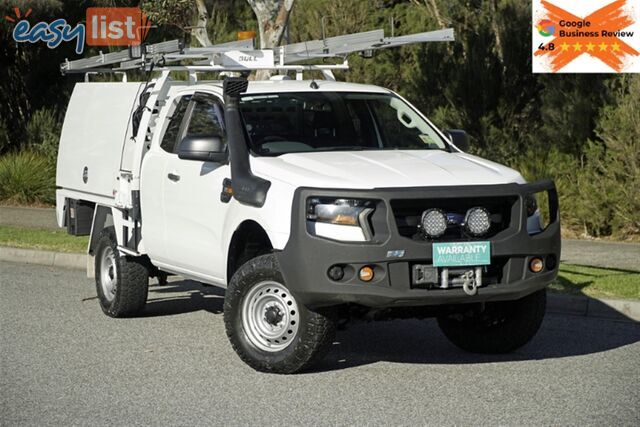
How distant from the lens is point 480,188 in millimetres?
8242

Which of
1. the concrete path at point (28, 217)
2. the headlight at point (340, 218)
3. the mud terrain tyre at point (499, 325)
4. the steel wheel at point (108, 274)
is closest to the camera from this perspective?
the headlight at point (340, 218)

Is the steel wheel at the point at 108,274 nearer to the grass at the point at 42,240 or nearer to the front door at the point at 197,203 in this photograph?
the front door at the point at 197,203

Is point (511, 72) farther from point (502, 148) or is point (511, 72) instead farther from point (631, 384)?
point (631, 384)

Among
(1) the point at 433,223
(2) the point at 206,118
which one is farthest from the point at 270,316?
(2) the point at 206,118

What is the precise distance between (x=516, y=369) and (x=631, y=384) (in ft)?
2.81

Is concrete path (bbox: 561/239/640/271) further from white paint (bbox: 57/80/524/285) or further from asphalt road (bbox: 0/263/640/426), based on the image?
white paint (bbox: 57/80/524/285)

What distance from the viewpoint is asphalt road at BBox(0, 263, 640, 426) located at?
24.2 ft

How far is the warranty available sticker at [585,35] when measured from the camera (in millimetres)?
17219

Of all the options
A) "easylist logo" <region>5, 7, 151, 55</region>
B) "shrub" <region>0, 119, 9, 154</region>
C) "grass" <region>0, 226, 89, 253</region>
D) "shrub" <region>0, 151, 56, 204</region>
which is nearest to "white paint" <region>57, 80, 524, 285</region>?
"grass" <region>0, 226, 89, 253</region>

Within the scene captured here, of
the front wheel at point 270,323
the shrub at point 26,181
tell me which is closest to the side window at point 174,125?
the front wheel at point 270,323

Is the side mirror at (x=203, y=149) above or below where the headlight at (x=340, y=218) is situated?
above

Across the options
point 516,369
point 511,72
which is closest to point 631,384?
point 516,369

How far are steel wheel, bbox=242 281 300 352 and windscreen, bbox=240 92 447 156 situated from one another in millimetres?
1110

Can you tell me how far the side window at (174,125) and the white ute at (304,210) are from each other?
19mm
